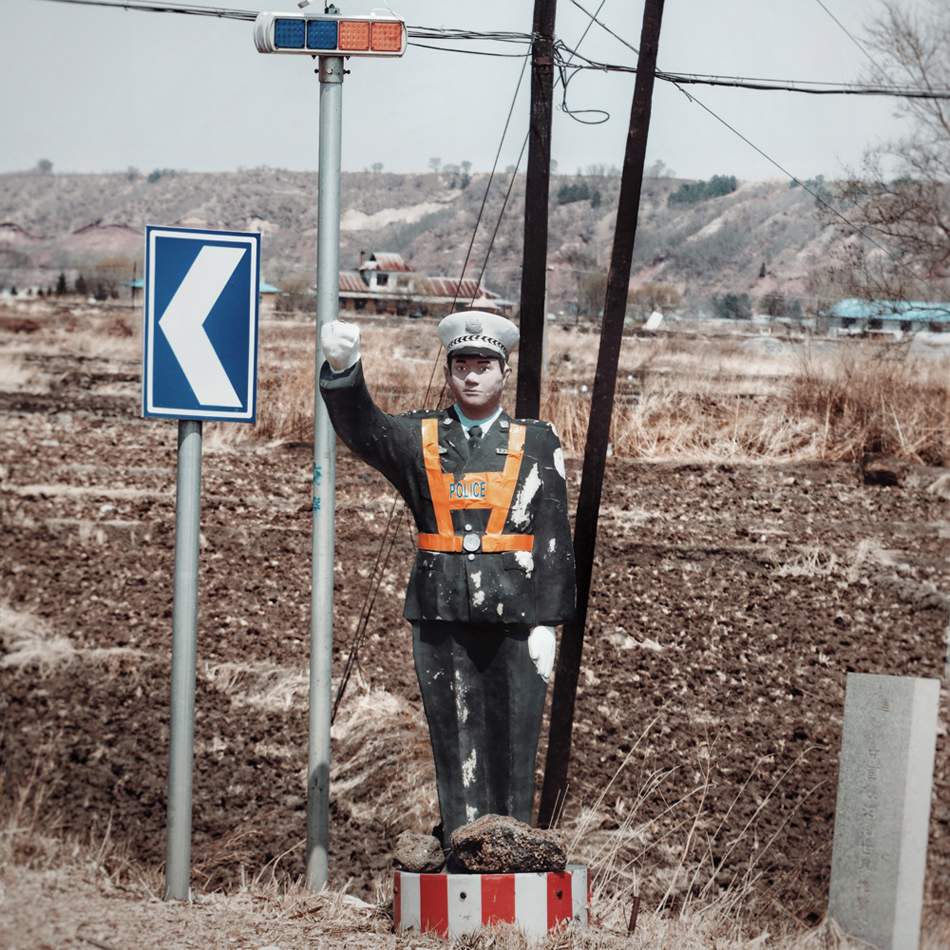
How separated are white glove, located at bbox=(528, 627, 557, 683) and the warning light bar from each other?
80.1 inches

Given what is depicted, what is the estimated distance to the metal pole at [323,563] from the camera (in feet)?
12.1

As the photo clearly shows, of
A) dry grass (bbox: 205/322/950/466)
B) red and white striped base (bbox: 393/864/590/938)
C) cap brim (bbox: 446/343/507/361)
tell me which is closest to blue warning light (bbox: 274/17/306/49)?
cap brim (bbox: 446/343/507/361)

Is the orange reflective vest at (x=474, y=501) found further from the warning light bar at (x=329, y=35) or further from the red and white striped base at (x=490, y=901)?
the warning light bar at (x=329, y=35)

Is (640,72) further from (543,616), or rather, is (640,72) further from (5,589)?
(5,589)

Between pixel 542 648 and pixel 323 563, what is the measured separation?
0.97 metres

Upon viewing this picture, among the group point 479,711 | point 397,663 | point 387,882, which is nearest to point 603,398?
point 479,711

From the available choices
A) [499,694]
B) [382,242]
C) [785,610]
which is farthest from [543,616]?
[382,242]

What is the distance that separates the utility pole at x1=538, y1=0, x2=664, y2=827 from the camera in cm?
423

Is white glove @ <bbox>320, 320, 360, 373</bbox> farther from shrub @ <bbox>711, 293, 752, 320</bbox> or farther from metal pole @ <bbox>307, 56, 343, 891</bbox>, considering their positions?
shrub @ <bbox>711, 293, 752, 320</bbox>

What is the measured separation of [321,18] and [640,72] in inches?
56.3

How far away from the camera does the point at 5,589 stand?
7098 mm

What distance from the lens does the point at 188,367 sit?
3381 millimetres

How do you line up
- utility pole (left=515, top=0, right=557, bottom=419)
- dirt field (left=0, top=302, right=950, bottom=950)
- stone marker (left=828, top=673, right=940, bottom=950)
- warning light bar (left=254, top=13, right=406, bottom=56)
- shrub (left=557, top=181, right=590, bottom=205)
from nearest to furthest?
warning light bar (left=254, top=13, right=406, bottom=56), stone marker (left=828, top=673, right=940, bottom=950), utility pole (left=515, top=0, right=557, bottom=419), dirt field (left=0, top=302, right=950, bottom=950), shrub (left=557, top=181, right=590, bottom=205)

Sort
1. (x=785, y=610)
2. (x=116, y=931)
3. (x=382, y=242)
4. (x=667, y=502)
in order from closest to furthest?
(x=116, y=931) → (x=785, y=610) → (x=667, y=502) → (x=382, y=242)
